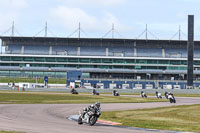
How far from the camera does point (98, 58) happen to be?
131125 mm

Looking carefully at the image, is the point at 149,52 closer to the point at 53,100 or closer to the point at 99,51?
the point at 99,51

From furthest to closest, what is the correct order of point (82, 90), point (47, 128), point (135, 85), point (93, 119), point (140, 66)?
1. point (140, 66)
2. point (135, 85)
3. point (82, 90)
4. point (93, 119)
5. point (47, 128)

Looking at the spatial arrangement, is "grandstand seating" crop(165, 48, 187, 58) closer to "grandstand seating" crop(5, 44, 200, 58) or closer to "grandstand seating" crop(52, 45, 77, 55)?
"grandstand seating" crop(5, 44, 200, 58)

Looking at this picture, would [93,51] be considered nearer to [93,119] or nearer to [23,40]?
[23,40]

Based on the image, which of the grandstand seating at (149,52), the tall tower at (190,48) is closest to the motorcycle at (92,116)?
the tall tower at (190,48)

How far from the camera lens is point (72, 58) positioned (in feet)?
430

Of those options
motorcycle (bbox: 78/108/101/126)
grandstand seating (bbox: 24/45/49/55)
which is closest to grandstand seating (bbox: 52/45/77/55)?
grandstand seating (bbox: 24/45/49/55)

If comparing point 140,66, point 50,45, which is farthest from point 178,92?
point 50,45

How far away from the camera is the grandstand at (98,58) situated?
130 meters

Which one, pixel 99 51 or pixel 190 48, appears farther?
pixel 99 51

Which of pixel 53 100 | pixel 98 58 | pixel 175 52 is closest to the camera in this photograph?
pixel 53 100

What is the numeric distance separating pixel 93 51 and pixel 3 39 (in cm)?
3315

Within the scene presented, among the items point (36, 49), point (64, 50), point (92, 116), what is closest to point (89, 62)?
point (64, 50)

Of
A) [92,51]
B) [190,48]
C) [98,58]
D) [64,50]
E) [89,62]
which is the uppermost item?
[64,50]
